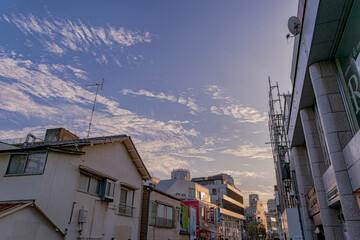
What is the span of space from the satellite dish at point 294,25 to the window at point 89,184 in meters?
13.3

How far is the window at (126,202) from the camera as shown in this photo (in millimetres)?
18800

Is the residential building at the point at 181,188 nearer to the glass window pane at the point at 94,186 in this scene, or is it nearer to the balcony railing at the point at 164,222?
the balcony railing at the point at 164,222

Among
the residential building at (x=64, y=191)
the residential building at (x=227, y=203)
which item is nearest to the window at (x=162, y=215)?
the residential building at (x=64, y=191)

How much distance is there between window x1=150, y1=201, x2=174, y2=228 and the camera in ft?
72.9

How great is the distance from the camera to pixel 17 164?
46.2 ft

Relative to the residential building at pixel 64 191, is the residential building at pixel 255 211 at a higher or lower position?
higher

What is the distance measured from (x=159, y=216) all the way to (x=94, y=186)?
353 inches

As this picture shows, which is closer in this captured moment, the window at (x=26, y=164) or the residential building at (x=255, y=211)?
the window at (x=26, y=164)

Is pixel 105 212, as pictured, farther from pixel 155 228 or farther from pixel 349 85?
pixel 349 85

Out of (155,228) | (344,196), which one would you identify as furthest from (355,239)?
(155,228)

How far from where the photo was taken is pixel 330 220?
10586 millimetres

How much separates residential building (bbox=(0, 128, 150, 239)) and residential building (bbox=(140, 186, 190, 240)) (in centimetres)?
262

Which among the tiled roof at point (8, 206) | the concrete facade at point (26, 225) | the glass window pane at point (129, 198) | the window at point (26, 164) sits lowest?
the concrete facade at point (26, 225)

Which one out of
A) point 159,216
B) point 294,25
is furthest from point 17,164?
point 294,25
